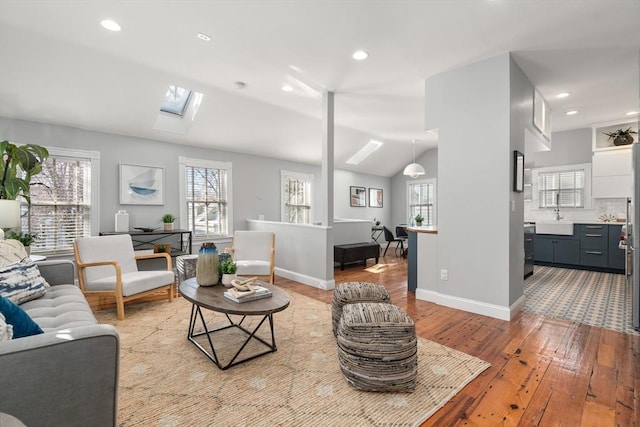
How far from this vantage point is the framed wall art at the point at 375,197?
9.48 m

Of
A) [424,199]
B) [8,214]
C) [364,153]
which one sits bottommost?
[8,214]

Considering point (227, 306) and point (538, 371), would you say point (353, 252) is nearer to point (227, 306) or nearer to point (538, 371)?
point (538, 371)

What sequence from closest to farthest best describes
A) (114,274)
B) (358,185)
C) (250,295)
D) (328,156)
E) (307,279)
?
(250,295), (114,274), (328,156), (307,279), (358,185)

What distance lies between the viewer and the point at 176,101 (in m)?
5.38

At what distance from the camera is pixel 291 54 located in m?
3.32

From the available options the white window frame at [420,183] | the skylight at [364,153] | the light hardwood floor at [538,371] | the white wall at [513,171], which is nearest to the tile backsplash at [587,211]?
the white window frame at [420,183]

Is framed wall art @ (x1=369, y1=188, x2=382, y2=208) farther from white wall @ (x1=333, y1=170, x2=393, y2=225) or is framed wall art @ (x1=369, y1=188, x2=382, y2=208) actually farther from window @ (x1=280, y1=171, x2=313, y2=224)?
window @ (x1=280, y1=171, x2=313, y2=224)

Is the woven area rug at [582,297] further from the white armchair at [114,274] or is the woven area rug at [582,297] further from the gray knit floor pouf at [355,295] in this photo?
the white armchair at [114,274]

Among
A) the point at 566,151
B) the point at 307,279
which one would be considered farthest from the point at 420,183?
the point at 307,279

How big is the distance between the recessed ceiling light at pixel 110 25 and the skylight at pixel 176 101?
2404 millimetres

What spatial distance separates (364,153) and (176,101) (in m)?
4.75

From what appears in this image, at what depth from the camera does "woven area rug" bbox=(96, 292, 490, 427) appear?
170cm

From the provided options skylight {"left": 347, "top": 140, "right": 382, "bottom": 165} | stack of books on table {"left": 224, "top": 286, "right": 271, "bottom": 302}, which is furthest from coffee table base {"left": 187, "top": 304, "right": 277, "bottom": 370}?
skylight {"left": 347, "top": 140, "right": 382, "bottom": 165}

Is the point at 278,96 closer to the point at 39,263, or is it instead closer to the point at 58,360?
the point at 39,263
